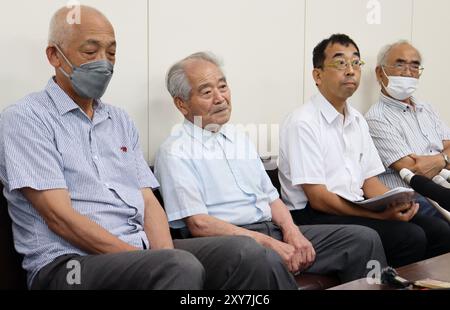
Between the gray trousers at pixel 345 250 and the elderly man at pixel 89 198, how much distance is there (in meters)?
0.45

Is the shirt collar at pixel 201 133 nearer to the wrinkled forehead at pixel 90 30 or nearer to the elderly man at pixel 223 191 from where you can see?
the elderly man at pixel 223 191

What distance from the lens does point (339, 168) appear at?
3.02 meters

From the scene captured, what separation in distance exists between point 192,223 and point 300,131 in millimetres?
817

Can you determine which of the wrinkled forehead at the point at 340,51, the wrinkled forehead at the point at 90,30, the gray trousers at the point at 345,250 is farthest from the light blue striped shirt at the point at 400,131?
the wrinkled forehead at the point at 90,30

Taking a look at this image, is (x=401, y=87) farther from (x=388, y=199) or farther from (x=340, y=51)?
(x=388, y=199)

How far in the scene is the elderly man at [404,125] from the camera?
3.43m

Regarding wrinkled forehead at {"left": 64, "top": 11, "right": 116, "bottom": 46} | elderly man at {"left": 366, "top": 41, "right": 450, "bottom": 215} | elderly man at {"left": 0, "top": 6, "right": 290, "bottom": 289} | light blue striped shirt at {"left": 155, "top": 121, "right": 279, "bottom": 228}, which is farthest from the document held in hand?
wrinkled forehead at {"left": 64, "top": 11, "right": 116, "bottom": 46}

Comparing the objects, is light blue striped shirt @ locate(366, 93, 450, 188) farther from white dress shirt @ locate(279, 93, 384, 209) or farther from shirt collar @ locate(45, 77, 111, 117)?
shirt collar @ locate(45, 77, 111, 117)

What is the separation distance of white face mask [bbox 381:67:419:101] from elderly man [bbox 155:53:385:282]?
1.32 meters

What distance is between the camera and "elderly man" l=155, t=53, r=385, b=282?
2473mm
